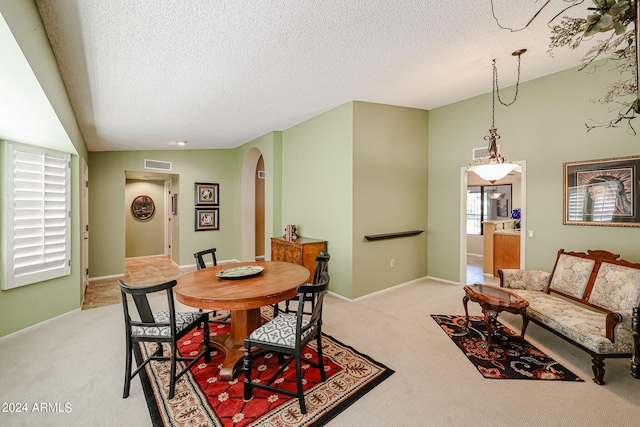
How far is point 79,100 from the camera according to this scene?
3213 mm

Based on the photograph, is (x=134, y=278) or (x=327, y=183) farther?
(x=134, y=278)

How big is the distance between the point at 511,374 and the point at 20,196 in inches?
210

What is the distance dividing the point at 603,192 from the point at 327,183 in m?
3.43

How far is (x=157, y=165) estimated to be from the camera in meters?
6.31

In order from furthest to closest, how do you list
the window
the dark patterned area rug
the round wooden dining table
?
the window → the dark patterned area rug → the round wooden dining table

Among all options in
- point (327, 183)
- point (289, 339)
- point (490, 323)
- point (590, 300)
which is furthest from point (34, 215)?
point (590, 300)

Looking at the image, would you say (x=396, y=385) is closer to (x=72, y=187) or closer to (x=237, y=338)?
(x=237, y=338)

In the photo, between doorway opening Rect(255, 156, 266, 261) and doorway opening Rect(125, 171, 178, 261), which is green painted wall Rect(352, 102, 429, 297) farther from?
doorway opening Rect(125, 171, 178, 261)

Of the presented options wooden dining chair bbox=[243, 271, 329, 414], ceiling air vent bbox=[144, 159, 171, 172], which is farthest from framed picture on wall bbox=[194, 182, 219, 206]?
wooden dining chair bbox=[243, 271, 329, 414]

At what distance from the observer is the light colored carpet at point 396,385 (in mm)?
1975

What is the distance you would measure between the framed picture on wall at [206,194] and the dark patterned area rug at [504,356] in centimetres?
559

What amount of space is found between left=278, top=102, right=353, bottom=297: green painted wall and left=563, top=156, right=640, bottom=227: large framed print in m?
2.78

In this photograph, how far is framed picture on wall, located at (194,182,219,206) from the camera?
6730 millimetres

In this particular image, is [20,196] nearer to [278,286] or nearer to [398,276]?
[278,286]
